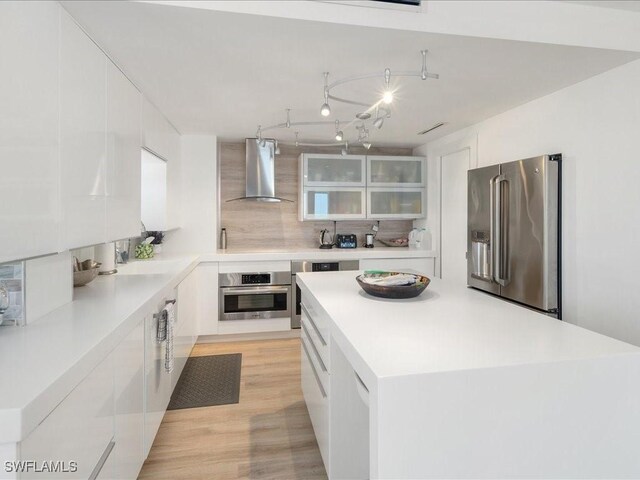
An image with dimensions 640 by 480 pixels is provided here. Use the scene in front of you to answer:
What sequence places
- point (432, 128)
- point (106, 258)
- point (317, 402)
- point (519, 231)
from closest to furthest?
point (317, 402) < point (106, 258) < point (519, 231) < point (432, 128)

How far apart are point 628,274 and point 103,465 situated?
272cm

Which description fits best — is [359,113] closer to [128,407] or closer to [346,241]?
[346,241]

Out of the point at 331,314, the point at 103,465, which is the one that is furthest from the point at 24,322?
the point at 331,314

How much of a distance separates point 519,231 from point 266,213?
282 centimetres

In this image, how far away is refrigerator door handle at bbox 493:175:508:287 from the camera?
9.28 feet

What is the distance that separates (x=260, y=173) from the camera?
4188 millimetres

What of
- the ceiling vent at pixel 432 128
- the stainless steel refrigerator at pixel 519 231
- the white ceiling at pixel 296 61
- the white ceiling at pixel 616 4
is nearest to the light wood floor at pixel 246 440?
the stainless steel refrigerator at pixel 519 231

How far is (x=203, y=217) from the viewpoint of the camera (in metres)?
3.95

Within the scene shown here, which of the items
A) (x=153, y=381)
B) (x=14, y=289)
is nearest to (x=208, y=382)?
(x=153, y=381)

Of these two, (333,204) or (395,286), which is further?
(333,204)

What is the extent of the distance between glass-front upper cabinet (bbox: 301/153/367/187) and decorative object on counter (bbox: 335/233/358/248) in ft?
2.12

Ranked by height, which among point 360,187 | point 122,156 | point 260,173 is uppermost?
point 260,173

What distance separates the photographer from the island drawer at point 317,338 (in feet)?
5.48

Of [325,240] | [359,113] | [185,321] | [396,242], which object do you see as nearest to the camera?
[359,113]
